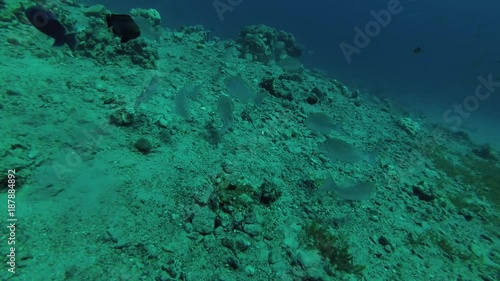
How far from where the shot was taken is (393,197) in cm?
610

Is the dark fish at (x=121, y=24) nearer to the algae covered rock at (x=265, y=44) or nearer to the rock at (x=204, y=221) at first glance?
the rock at (x=204, y=221)

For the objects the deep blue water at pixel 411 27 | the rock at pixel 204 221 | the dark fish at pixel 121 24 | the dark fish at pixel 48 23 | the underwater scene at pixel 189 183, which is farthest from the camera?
the deep blue water at pixel 411 27

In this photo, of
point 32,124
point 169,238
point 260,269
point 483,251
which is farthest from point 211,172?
point 483,251

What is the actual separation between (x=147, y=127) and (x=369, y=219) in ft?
14.8

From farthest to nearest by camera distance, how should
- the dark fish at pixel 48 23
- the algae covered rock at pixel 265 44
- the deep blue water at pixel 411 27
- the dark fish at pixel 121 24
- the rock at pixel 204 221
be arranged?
the deep blue water at pixel 411 27 < the algae covered rock at pixel 265 44 < the dark fish at pixel 48 23 < the dark fish at pixel 121 24 < the rock at pixel 204 221

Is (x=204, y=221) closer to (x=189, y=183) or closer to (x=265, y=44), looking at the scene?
(x=189, y=183)

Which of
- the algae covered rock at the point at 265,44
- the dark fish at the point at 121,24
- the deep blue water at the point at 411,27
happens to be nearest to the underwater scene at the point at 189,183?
the dark fish at the point at 121,24

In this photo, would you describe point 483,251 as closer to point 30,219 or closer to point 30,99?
point 30,219

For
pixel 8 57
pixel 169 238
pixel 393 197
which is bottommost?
pixel 8 57

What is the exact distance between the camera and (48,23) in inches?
165

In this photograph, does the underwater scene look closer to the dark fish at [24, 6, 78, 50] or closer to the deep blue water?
the dark fish at [24, 6, 78, 50]

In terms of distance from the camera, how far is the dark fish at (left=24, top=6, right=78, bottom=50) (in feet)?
13.4

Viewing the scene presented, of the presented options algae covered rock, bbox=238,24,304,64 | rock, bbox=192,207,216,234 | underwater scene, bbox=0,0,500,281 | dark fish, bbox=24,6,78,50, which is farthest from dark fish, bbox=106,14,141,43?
algae covered rock, bbox=238,24,304,64

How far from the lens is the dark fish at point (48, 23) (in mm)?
4070
